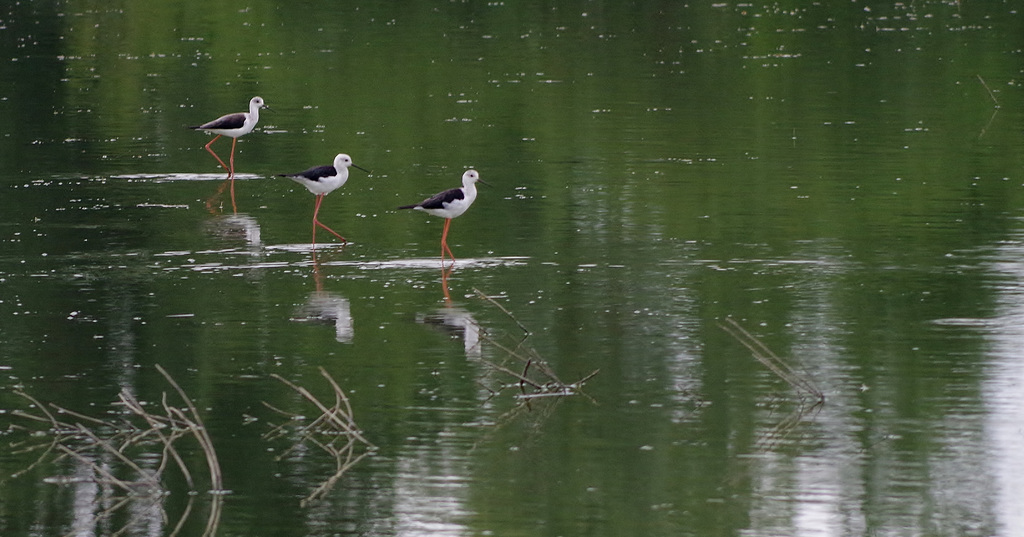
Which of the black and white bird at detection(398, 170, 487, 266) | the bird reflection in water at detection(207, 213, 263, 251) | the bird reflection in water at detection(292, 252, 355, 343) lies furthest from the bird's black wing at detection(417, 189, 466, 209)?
the bird reflection in water at detection(207, 213, 263, 251)

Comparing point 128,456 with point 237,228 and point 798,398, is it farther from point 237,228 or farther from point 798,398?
point 237,228

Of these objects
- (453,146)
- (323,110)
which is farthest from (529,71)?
(453,146)

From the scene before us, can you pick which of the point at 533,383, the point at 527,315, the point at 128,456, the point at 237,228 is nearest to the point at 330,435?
the point at 128,456

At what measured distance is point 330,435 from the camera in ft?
37.5

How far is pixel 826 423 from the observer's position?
11.4m

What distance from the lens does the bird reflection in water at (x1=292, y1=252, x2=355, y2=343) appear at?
1433cm

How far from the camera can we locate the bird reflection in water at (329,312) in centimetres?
1433

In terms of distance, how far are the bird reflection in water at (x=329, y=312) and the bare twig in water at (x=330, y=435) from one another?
2.42m

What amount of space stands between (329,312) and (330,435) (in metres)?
3.64

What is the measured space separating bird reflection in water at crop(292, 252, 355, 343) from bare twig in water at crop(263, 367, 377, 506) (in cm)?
242

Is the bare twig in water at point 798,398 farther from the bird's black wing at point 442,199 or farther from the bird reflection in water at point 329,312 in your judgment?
the bird's black wing at point 442,199

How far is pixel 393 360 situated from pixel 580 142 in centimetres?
1285

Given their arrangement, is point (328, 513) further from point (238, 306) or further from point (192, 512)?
point (238, 306)

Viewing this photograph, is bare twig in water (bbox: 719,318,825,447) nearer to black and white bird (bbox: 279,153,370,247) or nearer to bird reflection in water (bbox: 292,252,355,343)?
bird reflection in water (bbox: 292,252,355,343)
